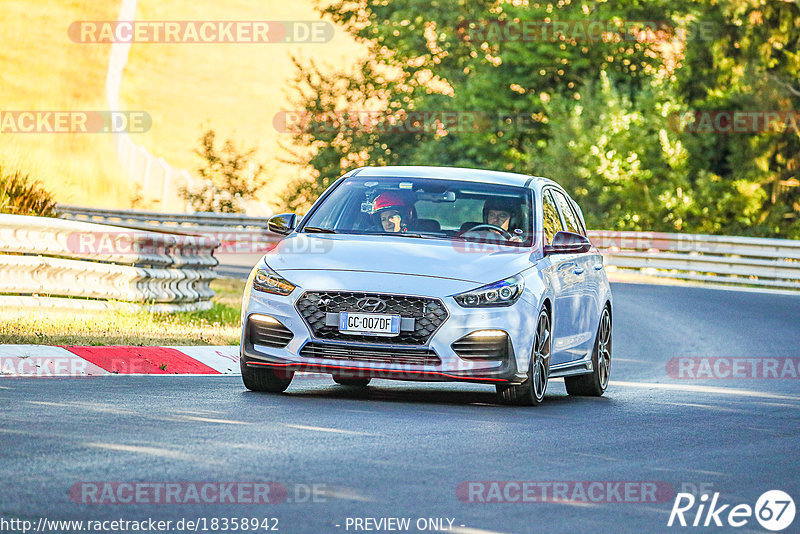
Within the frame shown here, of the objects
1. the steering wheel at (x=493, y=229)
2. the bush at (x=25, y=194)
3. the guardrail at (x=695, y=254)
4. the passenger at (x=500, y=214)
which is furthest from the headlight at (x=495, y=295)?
the guardrail at (x=695, y=254)

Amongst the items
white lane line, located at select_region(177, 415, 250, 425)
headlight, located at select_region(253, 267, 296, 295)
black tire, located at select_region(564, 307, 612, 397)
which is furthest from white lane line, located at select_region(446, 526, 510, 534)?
black tire, located at select_region(564, 307, 612, 397)

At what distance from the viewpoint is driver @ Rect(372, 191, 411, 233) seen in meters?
11.6

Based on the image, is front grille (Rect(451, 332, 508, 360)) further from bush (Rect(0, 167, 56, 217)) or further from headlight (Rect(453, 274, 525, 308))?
bush (Rect(0, 167, 56, 217))

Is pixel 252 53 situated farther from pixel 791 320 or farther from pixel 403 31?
pixel 791 320

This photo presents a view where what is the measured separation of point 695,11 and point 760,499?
35506mm

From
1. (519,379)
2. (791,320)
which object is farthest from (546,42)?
(519,379)

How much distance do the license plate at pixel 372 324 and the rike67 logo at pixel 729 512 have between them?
3.33m

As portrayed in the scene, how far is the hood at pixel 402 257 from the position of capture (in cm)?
1055

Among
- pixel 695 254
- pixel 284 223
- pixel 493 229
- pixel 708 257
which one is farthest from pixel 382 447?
pixel 695 254

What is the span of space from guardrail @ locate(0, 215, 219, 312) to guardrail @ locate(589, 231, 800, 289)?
57.2 feet

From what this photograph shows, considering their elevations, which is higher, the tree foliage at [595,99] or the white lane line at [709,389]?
the tree foliage at [595,99]

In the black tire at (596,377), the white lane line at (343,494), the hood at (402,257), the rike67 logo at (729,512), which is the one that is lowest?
the black tire at (596,377)

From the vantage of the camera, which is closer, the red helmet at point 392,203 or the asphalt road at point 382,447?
the asphalt road at point 382,447

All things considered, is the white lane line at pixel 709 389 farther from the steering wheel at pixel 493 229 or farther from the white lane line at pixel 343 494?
the white lane line at pixel 343 494
